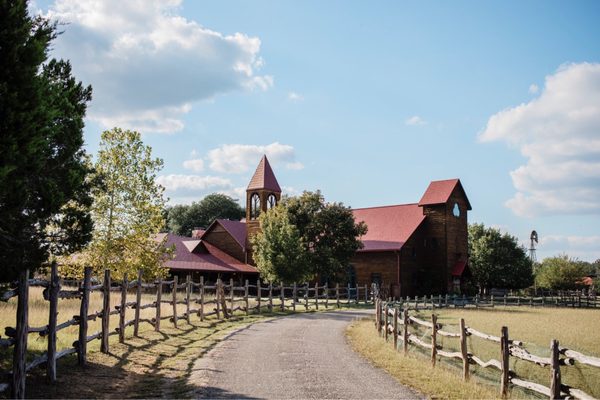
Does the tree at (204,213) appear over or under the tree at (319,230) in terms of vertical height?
over

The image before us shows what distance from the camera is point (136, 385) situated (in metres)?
11.6

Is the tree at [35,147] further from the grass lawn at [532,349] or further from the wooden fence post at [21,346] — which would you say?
the grass lawn at [532,349]

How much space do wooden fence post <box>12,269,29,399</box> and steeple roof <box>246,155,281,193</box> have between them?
4600 centimetres

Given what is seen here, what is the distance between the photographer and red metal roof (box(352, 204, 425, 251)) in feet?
174

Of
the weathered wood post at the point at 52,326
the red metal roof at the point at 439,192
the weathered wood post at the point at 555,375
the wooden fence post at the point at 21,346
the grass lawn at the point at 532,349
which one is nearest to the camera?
the weathered wood post at the point at 555,375

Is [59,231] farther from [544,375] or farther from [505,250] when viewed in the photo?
[505,250]

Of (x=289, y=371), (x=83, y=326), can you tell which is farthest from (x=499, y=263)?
(x=83, y=326)

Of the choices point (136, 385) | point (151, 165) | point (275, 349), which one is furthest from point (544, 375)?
point (151, 165)

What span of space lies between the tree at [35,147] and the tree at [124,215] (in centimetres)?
1852

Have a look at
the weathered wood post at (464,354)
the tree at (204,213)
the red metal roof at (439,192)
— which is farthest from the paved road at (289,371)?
the tree at (204,213)

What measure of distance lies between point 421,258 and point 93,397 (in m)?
47.1

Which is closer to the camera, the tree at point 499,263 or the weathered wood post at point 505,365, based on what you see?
the weathered wood post at point 505,365

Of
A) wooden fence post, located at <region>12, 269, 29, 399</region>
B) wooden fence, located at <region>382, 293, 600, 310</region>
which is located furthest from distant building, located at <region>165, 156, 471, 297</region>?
wooden fence post, located at <region>12, 269, 29, 399</region>

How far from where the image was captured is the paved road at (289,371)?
35.5ft
